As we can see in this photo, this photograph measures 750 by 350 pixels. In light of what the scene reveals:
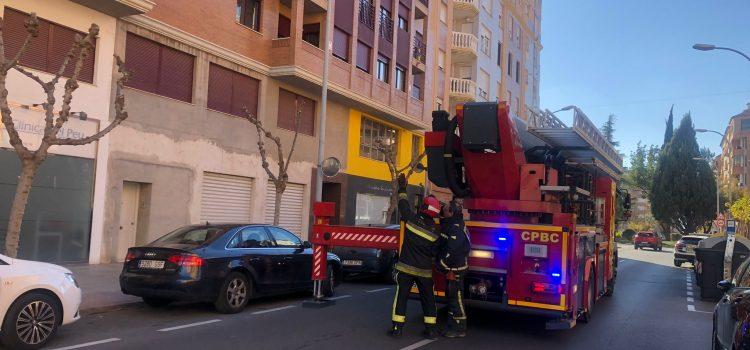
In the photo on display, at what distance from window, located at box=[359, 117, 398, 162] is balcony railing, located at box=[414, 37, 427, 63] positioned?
448 centimetres

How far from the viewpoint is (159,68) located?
637 inches

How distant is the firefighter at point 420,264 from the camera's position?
7.71 m

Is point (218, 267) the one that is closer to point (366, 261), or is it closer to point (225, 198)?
point (366, 261)

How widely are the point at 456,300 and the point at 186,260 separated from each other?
3.96 meters

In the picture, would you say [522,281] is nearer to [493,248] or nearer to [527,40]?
[493,248]

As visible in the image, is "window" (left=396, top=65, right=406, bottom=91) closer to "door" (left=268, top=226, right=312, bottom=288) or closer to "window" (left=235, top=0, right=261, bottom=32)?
"window" (left=235, top=0, right=261, bottom=32)

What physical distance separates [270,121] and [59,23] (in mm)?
7709

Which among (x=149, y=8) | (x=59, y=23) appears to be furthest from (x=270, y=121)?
(x=59, y=23)

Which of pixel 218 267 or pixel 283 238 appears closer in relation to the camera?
pixel 218 267

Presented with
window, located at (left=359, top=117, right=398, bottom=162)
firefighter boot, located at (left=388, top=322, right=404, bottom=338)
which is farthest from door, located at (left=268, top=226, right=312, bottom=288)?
window, located at (left=359, top=117, right=398, bottom=162)

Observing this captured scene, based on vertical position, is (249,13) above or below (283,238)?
above

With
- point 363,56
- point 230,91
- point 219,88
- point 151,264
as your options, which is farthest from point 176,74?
point 363,56

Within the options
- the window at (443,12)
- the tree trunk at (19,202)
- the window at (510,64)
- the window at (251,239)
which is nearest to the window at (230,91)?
the window at (251,239)

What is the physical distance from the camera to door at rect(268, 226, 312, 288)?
1048 cm
